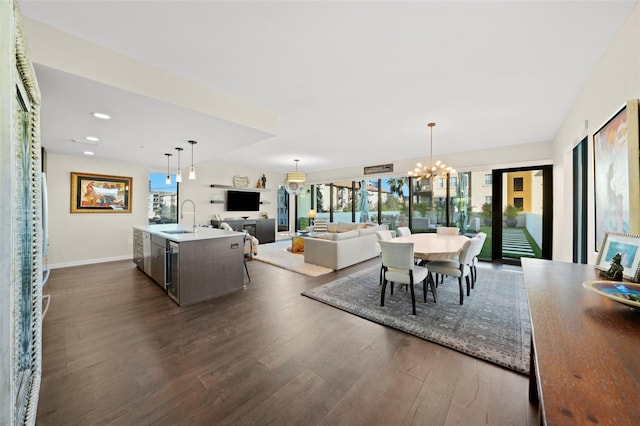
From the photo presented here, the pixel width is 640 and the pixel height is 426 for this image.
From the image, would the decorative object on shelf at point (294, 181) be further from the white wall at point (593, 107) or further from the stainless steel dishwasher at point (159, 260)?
the white wall at point (593, 107)

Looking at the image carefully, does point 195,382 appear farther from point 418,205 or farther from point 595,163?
point 418,205

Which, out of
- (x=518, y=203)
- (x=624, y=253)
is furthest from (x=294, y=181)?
(x=624, y=253)

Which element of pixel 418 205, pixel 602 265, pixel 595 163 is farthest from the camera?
pixel 418 205

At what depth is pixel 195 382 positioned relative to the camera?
5.97ft

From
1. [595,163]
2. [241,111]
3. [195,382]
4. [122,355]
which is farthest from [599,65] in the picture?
[122,355]

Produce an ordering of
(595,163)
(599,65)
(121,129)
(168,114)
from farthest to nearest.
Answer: (121,129)
(168,114)
(595,163)
(599,65)

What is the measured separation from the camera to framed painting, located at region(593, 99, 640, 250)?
Result: 159 cm

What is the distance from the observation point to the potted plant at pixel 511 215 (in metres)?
5.60

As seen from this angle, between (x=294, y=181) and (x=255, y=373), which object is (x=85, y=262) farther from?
(x=255, y=373)

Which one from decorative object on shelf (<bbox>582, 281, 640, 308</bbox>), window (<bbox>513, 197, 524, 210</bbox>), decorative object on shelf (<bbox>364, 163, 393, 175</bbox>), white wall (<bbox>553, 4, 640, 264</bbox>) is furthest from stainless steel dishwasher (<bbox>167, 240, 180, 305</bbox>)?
window (<bbox>513, 197, 524, 210</bbox>)

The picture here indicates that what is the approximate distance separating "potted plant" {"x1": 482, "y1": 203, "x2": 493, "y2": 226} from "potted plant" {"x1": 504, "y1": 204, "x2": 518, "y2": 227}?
29 cm

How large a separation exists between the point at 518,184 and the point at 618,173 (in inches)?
167

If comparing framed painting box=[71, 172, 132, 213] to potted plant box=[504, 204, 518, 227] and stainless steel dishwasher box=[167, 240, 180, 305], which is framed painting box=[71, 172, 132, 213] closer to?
stainless steel dishwasher box=[167, 240, 180, 305]

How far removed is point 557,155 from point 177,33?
6.00 metres
